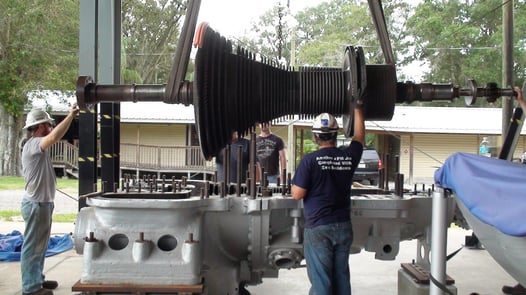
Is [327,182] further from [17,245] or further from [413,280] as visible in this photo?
[17,245]

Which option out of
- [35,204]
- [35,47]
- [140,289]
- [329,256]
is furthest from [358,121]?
[35,47]

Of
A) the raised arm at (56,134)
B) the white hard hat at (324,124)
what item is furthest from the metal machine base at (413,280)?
the raised arm at (56,134)

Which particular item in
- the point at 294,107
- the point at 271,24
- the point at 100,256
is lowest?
the point at 100,256

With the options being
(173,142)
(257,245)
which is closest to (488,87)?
(257,245)

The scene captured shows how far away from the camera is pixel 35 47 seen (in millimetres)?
18969

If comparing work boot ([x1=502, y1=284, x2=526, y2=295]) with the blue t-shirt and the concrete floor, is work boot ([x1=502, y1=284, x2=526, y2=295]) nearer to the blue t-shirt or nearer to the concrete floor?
the concrete floor

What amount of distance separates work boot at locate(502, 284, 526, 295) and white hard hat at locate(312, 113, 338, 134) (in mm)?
2885

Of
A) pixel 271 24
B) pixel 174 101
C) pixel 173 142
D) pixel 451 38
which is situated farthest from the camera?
pixel 271 24

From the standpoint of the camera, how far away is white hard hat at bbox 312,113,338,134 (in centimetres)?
346

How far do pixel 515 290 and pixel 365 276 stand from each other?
1.49m

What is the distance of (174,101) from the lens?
335 cm

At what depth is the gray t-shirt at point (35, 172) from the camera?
4.48 meters

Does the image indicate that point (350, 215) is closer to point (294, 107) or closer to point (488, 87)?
point (294, 107)

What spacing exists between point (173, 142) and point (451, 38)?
50.9 feet
